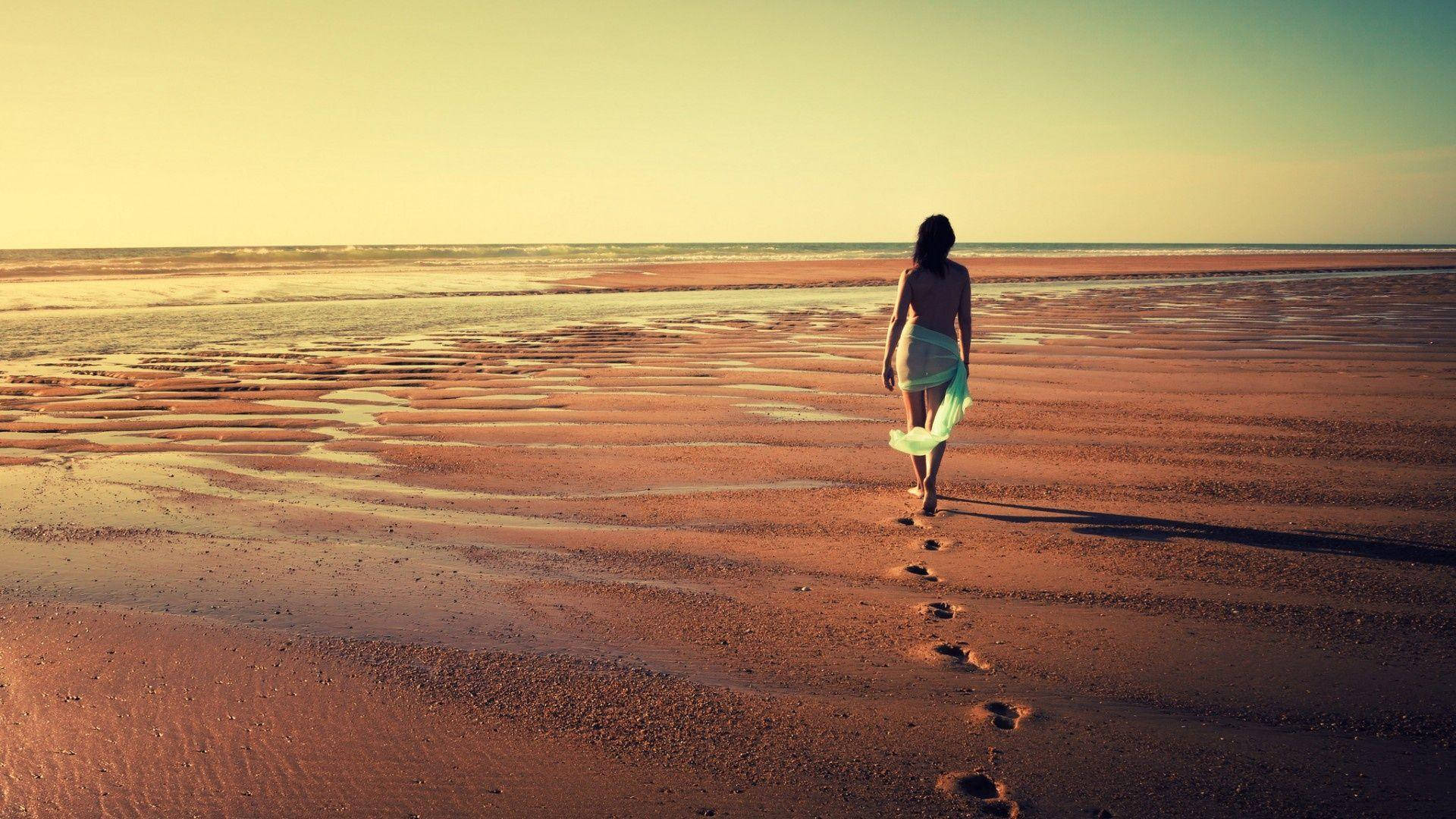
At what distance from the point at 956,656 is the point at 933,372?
255 cm

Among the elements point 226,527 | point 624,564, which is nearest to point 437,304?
point 226,527

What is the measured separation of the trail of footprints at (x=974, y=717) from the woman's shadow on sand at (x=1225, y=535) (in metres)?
1.26

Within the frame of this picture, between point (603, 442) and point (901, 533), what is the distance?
3.22 m

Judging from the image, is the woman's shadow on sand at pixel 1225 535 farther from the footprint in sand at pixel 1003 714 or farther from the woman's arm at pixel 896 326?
the footprint in sand at pixel 1003 714

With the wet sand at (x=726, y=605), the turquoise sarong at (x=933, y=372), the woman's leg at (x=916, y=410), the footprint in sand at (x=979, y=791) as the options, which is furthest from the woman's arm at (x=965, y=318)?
the footprint in sand at (x=979, y=791)

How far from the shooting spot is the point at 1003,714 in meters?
3.07

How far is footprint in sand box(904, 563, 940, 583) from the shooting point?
436 cm

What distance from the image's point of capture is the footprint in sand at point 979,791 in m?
Answer: 2.55

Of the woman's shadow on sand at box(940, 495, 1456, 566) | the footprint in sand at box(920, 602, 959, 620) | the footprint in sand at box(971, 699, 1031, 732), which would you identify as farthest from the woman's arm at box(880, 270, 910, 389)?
the footprint in sand at box(971, 699, 1031, 732)

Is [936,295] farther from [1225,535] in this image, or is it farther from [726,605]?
[726,605]

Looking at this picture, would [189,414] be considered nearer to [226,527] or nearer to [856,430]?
[226,527]

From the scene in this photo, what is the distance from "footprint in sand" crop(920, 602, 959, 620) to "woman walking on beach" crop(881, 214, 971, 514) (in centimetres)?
151

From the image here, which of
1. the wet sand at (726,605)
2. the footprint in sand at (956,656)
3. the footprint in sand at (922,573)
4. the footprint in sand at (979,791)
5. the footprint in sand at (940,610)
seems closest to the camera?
the footprint in sand at (979,791)

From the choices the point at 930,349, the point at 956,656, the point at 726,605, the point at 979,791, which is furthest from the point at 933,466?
the point at 979,791
